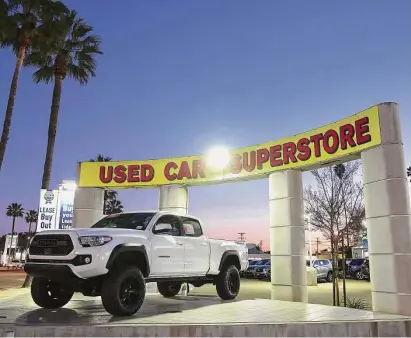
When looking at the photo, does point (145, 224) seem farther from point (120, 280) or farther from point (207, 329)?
point (207, 329)

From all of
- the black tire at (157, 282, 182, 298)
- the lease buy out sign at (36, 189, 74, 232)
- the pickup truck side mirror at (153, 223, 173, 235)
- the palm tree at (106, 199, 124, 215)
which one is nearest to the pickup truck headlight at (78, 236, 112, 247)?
the pickup truck side mirror at (153, 223, 173, 235)

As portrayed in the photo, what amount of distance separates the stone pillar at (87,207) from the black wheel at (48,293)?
217 inches

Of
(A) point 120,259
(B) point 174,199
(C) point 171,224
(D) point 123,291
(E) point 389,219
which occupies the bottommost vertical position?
(D) point 123,291

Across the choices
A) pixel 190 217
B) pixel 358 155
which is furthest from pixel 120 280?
pixel 358 155

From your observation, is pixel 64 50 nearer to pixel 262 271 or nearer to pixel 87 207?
pixel 87 207

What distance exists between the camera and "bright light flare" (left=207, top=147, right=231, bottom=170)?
1383 centimetres

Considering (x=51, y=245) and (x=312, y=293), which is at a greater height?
(x=51, y=245)

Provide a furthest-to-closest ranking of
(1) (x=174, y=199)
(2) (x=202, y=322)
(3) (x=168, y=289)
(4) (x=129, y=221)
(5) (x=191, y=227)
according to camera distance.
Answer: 1. (1) (x=174, y=199)
2. (3) (x=168, y=289)
3. (5) (x=191, y=227)
4. (4) (x=129, y=221)
5. (2) (x=202, y=322)

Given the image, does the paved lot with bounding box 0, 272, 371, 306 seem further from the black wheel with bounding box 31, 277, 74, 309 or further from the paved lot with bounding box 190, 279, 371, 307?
the black wheel with bounding box 31, 277, 74, 309

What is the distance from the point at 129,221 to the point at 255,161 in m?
5.06

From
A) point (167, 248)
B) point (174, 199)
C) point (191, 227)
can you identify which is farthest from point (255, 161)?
point (167, 248)

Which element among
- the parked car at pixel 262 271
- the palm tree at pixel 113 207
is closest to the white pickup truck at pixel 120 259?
the parked car at pixel 262 271

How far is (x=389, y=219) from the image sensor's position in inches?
377

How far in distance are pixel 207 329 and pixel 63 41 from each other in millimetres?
19528
